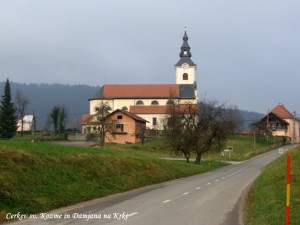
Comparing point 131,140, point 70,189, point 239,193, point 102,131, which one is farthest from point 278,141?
point 70,189

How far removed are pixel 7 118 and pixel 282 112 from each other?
81539mm

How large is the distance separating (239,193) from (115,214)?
9.91 metres

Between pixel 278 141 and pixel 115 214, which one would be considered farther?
pixel 278 141

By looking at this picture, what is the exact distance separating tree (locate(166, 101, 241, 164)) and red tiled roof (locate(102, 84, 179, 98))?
214 ft

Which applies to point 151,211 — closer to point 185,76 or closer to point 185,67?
point 185,67

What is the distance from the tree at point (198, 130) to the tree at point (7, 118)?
30355 millimetres

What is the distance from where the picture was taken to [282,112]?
129 m

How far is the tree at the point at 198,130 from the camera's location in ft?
173

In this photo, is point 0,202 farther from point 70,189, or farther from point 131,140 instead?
point 131,140

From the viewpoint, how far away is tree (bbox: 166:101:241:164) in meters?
52.8

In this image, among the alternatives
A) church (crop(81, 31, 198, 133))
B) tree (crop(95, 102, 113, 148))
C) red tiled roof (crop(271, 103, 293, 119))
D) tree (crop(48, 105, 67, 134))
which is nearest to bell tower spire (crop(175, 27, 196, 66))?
church (crop(81, 31, 198, 133))

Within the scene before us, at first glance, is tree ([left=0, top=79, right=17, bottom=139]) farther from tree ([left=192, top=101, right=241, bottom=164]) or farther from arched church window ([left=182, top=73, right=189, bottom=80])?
arched church window ([left=182, top=73, right=189, bottom=80])

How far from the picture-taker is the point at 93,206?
53.3 feet

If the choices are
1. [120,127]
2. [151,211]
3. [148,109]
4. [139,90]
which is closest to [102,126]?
[120,127]
